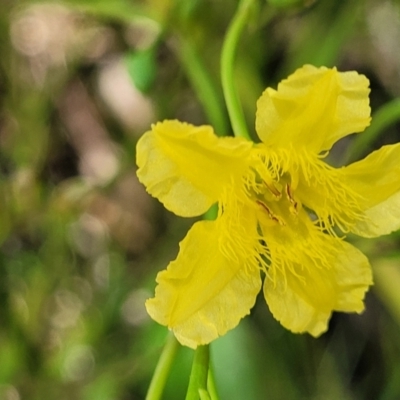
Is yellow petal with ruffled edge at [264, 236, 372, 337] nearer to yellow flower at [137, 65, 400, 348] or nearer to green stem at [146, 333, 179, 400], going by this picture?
yellow flower at [137, 65, 400, 348]

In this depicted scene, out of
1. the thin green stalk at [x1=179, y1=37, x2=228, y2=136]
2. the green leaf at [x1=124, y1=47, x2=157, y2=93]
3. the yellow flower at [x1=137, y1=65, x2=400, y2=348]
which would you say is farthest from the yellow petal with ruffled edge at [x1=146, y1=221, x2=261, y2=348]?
the green leaf at [x1=124, y1=47, x2=157, y2=93]

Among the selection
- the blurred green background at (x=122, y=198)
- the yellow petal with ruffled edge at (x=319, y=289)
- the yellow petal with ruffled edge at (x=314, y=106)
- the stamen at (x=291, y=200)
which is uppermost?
the yellow petal with ruffled edge at (x=314, y=106)

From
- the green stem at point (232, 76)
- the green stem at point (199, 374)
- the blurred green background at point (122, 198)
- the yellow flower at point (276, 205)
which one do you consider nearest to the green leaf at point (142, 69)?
the blurred green background at point (122, 198)

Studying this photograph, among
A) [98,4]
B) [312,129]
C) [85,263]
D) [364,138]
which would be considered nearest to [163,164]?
[312,129]

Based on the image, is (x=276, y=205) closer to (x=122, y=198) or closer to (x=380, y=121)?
(x=380, y=121)

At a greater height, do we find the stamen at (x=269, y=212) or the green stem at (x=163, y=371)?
the stamen at (x=269, y=212)

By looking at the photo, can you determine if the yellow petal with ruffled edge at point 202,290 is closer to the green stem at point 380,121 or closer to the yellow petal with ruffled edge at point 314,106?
the yellow petal with ruffled edge at point 314,106

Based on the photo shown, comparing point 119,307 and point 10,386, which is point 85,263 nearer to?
point 119,307
